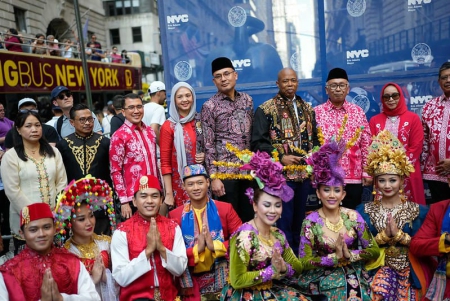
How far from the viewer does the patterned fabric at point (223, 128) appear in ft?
14.2

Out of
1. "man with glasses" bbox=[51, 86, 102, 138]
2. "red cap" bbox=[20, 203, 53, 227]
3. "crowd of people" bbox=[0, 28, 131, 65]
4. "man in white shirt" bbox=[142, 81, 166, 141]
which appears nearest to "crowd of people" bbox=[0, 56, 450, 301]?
"red cap" bbox=[20, 203, 53, 227]

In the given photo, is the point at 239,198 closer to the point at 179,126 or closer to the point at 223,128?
the point at 223,128

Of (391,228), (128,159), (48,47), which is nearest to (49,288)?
(128,159)

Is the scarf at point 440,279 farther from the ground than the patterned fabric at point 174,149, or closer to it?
closer to it

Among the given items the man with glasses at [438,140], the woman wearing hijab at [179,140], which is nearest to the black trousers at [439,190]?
the man with glasses at [438,140]

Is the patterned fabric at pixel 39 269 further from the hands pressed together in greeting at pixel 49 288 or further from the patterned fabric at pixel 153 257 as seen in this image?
the patterned fabric at pixel 153 257

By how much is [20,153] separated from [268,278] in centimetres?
247

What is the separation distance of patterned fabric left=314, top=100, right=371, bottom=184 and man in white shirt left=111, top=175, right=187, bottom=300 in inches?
74.7

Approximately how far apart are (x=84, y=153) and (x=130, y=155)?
0.45m

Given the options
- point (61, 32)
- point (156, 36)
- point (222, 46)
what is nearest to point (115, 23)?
point (156, 36)

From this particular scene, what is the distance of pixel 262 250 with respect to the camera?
3.46 metres

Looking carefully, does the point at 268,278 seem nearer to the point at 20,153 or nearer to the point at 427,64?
the point at 20,153

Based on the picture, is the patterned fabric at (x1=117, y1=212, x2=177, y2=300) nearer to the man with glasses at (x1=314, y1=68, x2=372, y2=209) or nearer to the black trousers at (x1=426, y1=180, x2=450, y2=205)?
the man with glasses at (x1=314, y1=68, x2=372, y2=209)

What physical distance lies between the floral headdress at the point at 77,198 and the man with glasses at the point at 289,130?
1.45 metres
